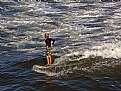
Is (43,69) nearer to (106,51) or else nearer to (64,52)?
(64,52)

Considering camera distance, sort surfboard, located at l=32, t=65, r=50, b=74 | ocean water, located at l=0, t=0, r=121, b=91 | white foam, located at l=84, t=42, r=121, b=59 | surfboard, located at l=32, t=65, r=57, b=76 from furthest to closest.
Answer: white foam, located at l=84, t=42, r=121, b=59 < surfboard, located at l=32, t=65, r=50, b=74 < surfboard, located at l=32, t=65, r=57, b=76 < ocean water, located at l=0, t=0, r=121, b=91

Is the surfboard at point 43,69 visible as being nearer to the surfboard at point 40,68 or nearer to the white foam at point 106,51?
the surfboard at point 40,68

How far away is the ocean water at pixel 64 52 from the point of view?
14258 mm

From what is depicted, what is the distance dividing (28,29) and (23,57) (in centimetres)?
1080

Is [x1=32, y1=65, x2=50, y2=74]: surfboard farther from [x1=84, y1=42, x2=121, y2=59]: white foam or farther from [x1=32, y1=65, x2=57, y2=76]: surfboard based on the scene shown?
[x1=84, y1=42, x2=121, y2=59]: white foam

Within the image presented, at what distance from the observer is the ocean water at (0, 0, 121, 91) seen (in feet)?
46.8

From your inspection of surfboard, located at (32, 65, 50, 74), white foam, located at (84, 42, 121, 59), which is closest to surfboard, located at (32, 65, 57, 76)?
surfboard, located at (32, 65, 50, 74)

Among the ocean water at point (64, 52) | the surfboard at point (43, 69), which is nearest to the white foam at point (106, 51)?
the ocean water at point (64, 52)

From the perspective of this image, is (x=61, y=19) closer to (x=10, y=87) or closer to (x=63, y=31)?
(x=63, y=31)

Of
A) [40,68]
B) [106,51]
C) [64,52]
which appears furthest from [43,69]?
[106,51]

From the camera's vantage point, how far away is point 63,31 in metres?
28.3

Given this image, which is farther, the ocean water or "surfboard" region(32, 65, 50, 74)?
"surfboard" region(32, 65, 50, 74)

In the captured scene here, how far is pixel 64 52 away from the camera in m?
20.0

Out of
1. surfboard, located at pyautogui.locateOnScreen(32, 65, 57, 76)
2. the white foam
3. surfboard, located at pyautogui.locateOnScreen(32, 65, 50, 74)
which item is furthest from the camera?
the white foam
